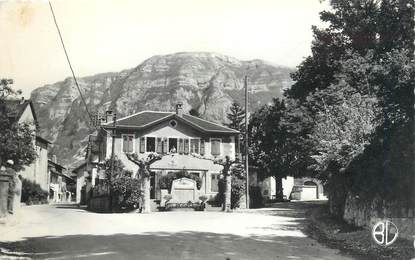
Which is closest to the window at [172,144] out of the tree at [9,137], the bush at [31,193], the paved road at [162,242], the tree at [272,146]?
the tree at [272,146]

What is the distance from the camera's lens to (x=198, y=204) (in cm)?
3325

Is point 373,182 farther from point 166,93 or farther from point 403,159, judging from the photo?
point 166,93

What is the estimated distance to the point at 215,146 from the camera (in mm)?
41250

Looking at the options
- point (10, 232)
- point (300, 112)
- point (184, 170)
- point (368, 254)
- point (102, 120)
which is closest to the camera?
point (368, 254)

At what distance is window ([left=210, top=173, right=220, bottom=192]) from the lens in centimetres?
4058

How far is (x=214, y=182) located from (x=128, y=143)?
7.49 m

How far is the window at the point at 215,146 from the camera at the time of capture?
1618 inches

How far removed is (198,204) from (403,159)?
21.2 meters

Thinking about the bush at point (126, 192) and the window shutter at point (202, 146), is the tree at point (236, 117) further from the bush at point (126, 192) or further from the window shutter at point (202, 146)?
the bush at point (126, 192)

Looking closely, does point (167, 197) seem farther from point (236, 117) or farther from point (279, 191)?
point (236, 117)

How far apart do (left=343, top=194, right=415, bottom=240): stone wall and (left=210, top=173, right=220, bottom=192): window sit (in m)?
20.6

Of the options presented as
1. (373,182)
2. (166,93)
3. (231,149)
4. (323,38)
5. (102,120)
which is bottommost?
(373,182)

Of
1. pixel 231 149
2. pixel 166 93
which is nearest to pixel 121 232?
pixel 231 149

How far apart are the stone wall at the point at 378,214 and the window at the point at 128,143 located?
22.0m
